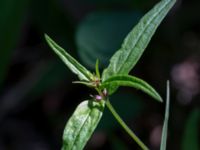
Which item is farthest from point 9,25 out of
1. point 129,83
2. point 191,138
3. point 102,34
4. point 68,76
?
point 129,83

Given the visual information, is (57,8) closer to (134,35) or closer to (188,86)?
(188,86)

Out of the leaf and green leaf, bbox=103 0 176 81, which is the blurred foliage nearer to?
the leaf

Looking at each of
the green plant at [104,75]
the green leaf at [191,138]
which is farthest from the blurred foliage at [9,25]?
the green plant at [104,75]

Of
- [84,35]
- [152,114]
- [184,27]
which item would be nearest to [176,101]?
[152,114]

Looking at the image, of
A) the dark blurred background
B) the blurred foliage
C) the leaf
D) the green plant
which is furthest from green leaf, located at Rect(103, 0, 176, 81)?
the blurred foliage

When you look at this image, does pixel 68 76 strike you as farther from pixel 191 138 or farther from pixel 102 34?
pixel 191 138
